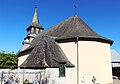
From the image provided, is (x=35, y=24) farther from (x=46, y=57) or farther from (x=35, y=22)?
(x=46, y=57)

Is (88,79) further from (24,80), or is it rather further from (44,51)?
(24,80)

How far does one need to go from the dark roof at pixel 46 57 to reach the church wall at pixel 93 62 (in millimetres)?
1671

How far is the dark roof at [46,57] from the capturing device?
15156 mm

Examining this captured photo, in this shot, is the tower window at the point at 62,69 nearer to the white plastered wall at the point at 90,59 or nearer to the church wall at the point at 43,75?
the church wall at the point at 43,75

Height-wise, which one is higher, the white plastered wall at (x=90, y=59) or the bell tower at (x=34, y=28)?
the bell tower at (x=34, y=28)

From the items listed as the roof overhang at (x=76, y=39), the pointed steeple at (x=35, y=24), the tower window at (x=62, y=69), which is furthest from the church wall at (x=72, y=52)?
the pointed steeple at (x=35, y=24)

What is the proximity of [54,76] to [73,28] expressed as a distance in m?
7.79

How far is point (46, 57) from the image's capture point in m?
15.8

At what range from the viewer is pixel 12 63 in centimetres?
2152

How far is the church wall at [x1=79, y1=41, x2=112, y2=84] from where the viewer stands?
58.7 ft

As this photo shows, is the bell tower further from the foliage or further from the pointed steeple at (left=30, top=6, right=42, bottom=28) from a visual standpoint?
the foliage

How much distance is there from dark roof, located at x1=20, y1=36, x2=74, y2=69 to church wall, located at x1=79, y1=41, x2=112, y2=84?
5.48 ft

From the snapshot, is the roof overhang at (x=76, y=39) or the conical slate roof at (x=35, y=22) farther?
the conical slate roof at (x=35, y=22)

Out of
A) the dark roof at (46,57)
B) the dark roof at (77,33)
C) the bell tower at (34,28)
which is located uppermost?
the bell tower at (34,28)
